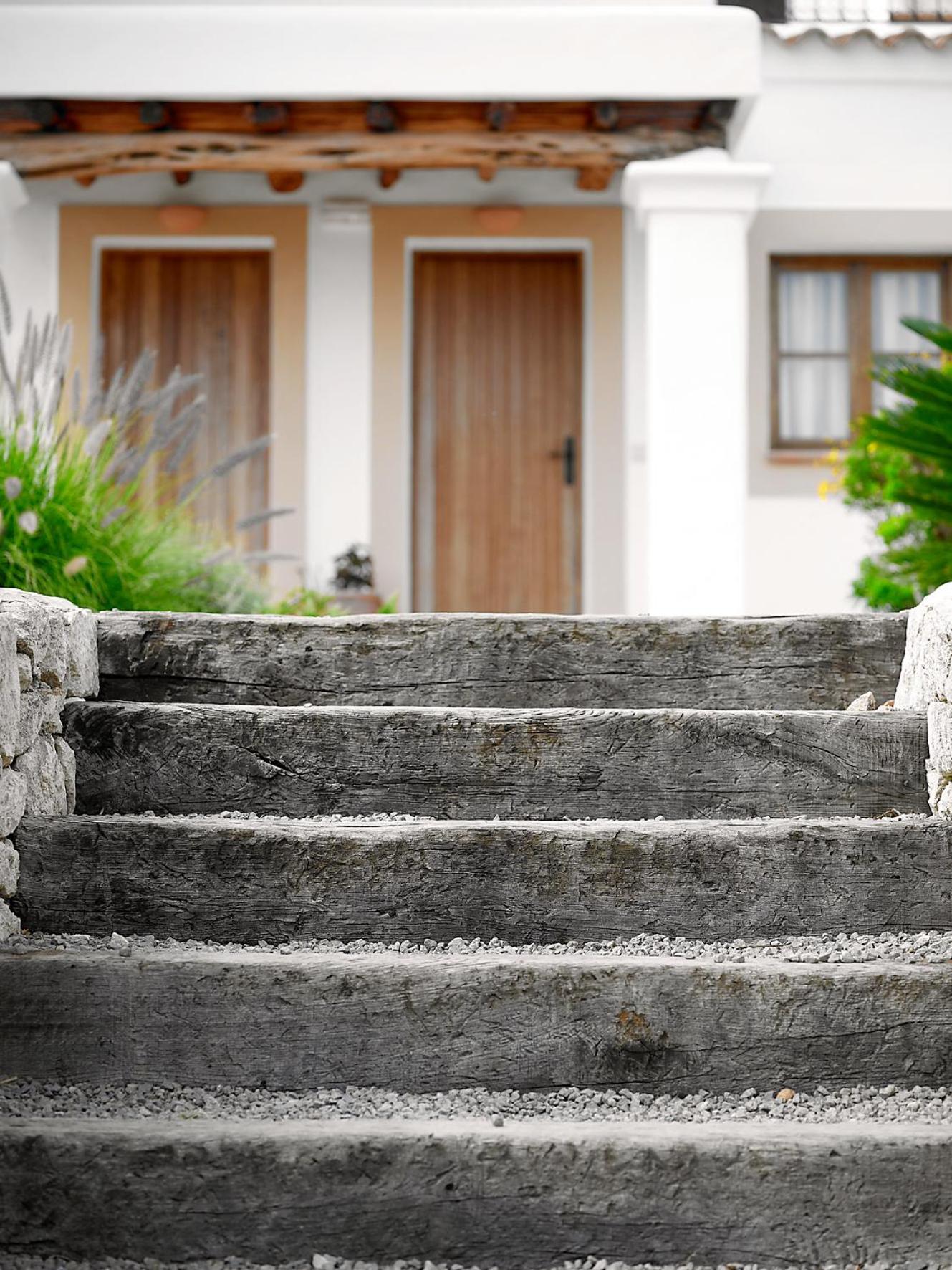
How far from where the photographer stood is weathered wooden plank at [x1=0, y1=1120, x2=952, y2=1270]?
4.42 ft

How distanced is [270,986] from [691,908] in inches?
22.8

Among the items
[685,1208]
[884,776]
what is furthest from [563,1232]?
[884,776]

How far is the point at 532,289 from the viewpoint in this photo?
6145mm

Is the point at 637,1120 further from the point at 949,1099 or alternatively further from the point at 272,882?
the point at 272,882

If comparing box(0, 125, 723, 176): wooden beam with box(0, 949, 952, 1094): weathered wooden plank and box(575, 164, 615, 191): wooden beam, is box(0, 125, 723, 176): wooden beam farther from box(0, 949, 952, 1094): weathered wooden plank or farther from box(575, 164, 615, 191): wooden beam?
box(0, 949, 952, 1094): weathered wooden plank

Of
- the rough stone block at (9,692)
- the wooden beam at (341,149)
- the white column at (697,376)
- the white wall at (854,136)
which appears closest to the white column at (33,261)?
the wooden beam at (341,149)

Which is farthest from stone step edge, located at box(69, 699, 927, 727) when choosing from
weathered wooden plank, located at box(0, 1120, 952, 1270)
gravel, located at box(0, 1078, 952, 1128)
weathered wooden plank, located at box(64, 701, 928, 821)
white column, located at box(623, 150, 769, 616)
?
white column, located at box(623, 150, 769, 616)

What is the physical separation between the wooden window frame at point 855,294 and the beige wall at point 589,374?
85cm

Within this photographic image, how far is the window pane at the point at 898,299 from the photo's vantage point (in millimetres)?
6227

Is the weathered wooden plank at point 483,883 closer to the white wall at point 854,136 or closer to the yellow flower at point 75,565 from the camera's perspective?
the yellow flower at point 75,565

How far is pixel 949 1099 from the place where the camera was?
4.91 ft

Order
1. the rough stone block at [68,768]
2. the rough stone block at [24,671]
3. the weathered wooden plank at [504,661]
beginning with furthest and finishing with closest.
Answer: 1. the weathered wooden plank at [504,661]
2. the rough stone block at [68,768]
3. the rough stone block at [24,671]

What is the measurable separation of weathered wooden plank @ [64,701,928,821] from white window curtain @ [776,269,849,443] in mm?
4527

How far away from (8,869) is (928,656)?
1416 mm
